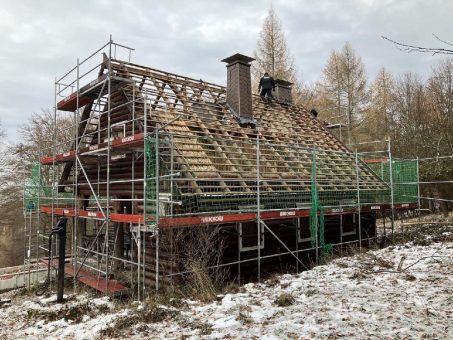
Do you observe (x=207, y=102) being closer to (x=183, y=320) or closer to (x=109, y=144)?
(x=109, y=144)

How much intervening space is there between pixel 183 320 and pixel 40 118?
2586 centimetres

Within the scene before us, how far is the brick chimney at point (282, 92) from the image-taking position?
61.3 feet

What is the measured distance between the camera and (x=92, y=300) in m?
9.80

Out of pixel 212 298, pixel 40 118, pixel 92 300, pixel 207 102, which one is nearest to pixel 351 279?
pixel 212 298

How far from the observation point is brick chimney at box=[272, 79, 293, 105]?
61.3 ft

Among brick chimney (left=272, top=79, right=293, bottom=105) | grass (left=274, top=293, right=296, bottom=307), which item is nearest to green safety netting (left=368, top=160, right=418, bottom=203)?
brick chimney (left=272, top=79, right=293, bottom=105)

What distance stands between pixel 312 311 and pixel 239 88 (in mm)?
10019

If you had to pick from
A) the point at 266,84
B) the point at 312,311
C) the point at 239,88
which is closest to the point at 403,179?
the point at 266,84

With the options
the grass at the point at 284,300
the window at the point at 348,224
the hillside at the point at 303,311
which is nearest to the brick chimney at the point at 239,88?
the window at the point at 348,224

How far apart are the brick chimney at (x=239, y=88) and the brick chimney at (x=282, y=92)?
371cm

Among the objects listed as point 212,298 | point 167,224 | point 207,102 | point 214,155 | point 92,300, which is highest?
point 207,102

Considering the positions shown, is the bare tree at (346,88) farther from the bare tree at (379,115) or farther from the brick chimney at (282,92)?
the brick chimney at (282,92)

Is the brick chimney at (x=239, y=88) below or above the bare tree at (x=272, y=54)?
below

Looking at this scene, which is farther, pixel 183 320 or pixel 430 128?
pixel 430 128
